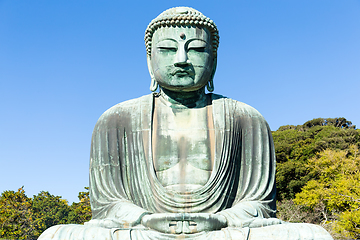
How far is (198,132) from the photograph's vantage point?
752cm

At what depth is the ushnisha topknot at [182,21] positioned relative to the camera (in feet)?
24.6

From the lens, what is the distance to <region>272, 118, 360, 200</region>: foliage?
34.3m

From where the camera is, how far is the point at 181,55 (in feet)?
24.1

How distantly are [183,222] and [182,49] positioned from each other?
2.80 metres

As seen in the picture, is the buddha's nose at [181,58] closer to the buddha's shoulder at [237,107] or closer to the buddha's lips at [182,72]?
the buddha's lips at [182,72]

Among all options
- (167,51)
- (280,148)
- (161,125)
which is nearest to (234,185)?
(161,125)

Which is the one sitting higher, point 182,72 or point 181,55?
point 181,55

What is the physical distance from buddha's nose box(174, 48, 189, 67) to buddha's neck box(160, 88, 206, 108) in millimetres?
637

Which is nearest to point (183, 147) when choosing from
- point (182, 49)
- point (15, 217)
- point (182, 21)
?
point (182, 49)

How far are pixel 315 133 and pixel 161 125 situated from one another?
3727cm

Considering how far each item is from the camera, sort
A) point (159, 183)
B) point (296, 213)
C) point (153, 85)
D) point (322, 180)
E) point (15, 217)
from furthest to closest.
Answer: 1. point (322, 180)
2. point (296, 213)
3. point (15, 217)
4. point (153, 85)
5. point (159, 183)

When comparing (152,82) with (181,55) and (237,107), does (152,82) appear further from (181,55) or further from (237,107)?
(237,107)

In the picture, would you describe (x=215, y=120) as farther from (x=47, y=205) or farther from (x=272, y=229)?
(x=47, y=205)

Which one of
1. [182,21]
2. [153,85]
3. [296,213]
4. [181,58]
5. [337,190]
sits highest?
[182,21]
